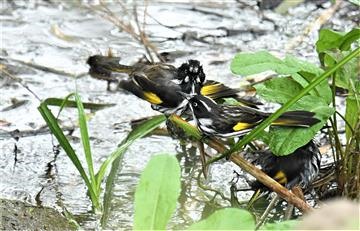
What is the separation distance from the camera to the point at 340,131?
12.4 feet

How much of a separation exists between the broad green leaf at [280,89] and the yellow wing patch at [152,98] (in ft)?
1.12

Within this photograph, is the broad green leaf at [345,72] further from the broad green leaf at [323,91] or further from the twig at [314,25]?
the twig at [314,25]

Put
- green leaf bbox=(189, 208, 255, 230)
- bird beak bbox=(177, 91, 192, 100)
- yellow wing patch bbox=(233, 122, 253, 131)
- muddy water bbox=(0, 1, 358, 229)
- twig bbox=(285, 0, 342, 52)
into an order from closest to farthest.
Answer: green leaf bbox=(189, 208, 255, 230), yellow wing patch bbox=(233, 122, 253, 131), bird beak bbox=(177, 91, 192, 100), muddy water bbox=(0, 1, 358, 229), twig bbox=(285, 0, 342, 52)

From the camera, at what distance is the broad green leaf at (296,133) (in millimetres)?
2521

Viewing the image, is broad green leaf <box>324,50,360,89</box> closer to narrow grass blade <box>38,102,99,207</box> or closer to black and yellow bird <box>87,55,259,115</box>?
black and yellow bird <box>87,55,259,115</box>

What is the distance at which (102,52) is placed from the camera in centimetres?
484

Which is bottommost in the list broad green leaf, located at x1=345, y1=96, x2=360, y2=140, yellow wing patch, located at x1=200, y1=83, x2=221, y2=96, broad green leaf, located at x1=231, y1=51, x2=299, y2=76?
broad green leaf, located at x1=345, y1=96, x2=360, y2=140

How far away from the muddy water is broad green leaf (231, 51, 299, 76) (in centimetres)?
62

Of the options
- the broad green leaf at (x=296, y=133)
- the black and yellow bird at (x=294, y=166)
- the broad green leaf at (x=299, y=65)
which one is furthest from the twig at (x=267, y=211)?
the broad green leaf at (x=299, y=65)

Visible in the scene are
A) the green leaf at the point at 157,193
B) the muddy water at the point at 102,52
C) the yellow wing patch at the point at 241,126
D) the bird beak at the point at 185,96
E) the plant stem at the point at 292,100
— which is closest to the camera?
the green leaf at the point at 157,193

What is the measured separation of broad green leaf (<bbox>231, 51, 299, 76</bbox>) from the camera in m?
2.55

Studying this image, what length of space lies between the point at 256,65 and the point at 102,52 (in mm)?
2378

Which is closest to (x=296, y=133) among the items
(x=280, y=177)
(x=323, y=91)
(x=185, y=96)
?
(x=280, y=177)

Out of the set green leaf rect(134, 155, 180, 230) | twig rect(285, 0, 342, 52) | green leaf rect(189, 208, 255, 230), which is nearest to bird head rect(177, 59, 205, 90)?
green leaf rect(134, 155, 180, 230)
